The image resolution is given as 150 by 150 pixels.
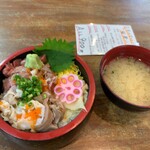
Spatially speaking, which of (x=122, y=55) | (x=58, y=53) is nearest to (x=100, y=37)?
(x=122, y=55)

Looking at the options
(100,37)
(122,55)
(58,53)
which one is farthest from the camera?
(100,37)

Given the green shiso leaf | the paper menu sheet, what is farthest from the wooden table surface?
the green shiso leaf

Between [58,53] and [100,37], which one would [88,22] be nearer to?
[100,37]

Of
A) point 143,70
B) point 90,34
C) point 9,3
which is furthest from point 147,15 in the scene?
point 9,3

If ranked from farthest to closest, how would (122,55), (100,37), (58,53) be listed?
1. (100,37)
2. (122,55)
3. (58,53)

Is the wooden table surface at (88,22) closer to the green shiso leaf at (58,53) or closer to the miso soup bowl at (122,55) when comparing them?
the miso soup bowl at (122,55)

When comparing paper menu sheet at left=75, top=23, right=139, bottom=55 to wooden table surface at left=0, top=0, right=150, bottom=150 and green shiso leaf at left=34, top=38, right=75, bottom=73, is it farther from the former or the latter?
green shiso leaf at left=34, top=38, right=75, bottom=73
